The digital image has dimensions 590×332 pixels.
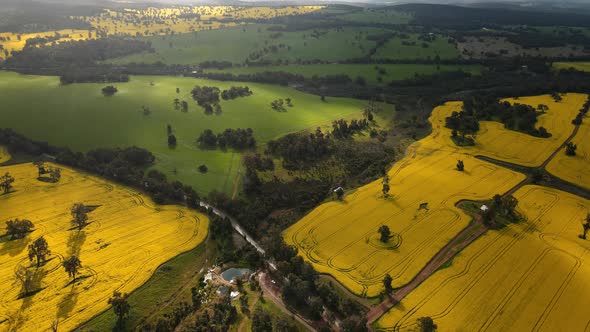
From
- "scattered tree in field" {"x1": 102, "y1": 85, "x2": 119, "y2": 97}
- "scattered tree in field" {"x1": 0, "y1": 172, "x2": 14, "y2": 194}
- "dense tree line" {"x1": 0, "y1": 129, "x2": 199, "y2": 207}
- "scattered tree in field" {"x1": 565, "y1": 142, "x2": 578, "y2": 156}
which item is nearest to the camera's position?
"dense tree line" {"x1": 0, "y1": 129, "x2": 199, "y2": 207}

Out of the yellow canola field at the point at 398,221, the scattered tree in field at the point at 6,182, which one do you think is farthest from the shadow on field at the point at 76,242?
the yellow canola field at the point at 398,221

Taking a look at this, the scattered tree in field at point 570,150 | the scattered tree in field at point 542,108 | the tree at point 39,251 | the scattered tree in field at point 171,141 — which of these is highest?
the scattered tree in field at point 542,108

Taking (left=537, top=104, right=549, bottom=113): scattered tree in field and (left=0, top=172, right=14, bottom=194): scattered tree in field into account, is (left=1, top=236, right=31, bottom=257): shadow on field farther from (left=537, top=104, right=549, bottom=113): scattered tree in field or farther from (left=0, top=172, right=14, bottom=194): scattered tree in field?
(left=537, top=104, right=549, bottom=113): scattered tree in field

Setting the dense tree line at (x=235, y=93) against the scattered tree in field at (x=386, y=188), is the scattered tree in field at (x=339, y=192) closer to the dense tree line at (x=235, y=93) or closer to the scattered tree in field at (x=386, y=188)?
the scattered tree in field at (x=386, y=188)

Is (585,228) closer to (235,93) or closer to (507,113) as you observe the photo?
(507,113)

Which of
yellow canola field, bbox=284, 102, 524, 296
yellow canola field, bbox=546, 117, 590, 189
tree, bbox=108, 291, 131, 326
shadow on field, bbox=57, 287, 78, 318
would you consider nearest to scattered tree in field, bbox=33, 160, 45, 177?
shadow on field, bbox=57, 287, 78, 318

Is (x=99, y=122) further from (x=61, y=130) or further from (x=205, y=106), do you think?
(x=205, y=106)
